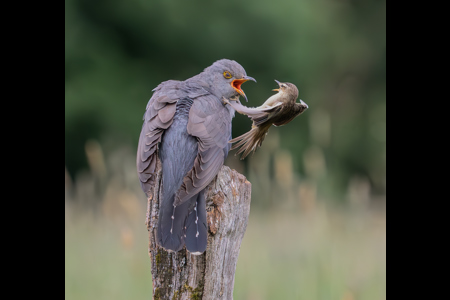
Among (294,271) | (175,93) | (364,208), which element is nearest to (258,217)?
(294,271)

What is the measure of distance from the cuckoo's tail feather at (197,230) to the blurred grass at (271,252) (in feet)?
2.06

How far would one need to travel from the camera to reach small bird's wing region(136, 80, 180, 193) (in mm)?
3016

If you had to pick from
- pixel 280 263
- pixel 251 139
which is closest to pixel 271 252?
pixel 280 263

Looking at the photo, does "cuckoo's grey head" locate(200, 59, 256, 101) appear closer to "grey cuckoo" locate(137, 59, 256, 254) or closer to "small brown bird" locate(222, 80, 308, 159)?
"grey cuckoo" locate(137, 59, 256, 254)

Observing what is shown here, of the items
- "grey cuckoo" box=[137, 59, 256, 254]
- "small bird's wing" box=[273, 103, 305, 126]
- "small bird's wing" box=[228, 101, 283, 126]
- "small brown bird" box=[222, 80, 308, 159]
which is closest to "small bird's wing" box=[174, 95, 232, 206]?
"grey cuckoo" box=[137, 59, 256, 254]

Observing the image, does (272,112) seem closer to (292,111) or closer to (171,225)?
(292,111)

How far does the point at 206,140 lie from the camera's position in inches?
122

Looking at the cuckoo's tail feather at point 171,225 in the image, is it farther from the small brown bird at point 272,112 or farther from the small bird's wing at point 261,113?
the small bird's wing at point 261,113

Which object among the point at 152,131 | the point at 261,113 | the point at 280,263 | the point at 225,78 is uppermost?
the point at 225,78

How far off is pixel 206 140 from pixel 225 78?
73cm

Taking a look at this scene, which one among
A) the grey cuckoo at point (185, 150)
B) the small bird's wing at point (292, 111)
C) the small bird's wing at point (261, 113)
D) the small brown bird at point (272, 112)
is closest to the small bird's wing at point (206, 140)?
the grey cuckoo at point (185, 150)

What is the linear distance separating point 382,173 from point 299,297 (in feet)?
5.52

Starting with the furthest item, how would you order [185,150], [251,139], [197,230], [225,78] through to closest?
[225,78] → [251,139] → [185,150] → [197,230]

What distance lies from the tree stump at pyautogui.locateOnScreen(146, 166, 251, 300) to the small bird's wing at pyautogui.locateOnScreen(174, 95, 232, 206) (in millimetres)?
131
